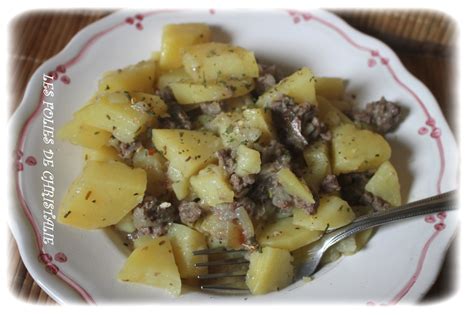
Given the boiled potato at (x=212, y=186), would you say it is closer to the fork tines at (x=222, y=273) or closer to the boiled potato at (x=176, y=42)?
the fork tines at (x=222, y=273)

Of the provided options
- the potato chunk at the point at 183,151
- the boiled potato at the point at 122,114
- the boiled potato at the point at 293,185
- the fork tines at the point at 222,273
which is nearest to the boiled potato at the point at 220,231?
the fork tines at the point at 222,273

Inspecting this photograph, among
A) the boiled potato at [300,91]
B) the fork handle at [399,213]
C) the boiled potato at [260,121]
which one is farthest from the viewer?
the boiled potato at [300,91]

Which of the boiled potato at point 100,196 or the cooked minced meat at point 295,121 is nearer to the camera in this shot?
the boiled potato at point 100,196

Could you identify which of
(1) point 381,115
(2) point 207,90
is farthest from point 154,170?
(1) point 381,115

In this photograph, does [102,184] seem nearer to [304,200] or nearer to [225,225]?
[225,225]

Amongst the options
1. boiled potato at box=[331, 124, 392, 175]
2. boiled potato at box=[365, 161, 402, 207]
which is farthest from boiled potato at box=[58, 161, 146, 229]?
boiled potato at box=[365, 161, 402, 207]

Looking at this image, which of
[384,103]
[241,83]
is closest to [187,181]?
[241,83]
